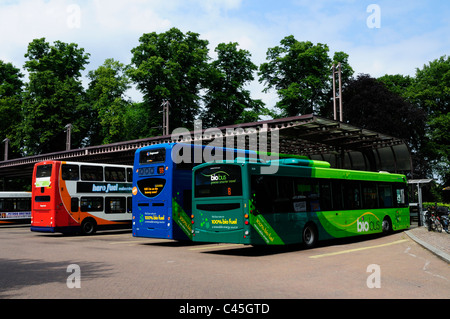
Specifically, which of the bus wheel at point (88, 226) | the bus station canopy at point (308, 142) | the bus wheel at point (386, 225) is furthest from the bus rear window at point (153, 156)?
the bus wheel at point (386, 225)

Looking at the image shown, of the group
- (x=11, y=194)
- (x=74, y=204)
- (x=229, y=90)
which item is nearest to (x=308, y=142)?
(x=74, y=204)

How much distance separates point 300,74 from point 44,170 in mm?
31472

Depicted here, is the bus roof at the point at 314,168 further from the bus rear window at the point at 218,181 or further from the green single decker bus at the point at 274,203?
the bus rear window at the point at 218,181

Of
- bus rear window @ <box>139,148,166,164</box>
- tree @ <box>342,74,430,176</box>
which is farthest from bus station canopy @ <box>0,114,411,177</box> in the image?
tree @ <box>342,74,430,176</box>

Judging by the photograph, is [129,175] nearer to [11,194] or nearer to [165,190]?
[165,190]

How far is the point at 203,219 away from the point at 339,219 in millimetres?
5298

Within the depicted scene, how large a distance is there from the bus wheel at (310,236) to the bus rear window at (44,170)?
1368cm

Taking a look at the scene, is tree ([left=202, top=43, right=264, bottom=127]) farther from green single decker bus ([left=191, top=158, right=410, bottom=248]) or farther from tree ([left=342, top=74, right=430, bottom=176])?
green single decker bus ([left=191, top=158, right=410, bottom=248])

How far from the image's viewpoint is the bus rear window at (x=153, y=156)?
16.4m

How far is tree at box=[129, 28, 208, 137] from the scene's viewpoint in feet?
144

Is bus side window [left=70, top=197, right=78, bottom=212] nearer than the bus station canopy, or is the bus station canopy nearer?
the bus station canopy

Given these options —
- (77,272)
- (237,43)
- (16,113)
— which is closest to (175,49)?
(237,43)

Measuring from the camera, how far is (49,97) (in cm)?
4888
